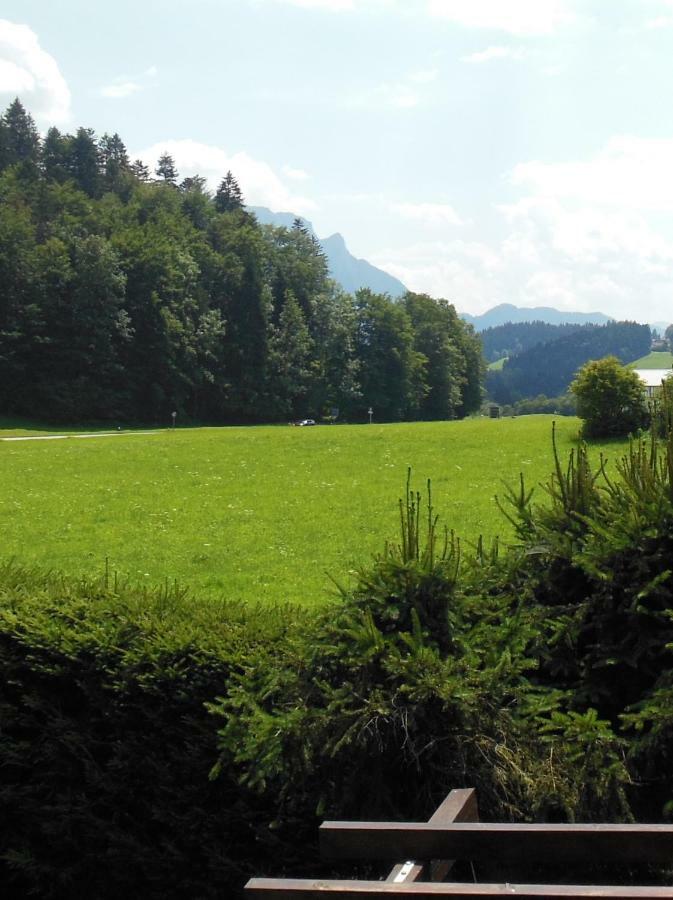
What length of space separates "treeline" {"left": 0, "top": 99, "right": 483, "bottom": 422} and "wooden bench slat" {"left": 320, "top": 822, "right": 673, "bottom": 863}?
2768 inches

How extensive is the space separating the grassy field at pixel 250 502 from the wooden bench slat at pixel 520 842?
6673mm

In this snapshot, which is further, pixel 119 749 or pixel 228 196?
pixel 228 196

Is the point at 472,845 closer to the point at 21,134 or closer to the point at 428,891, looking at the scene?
the point at 428,891

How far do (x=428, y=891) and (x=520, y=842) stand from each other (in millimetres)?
527

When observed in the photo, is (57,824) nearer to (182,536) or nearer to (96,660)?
(96,660)

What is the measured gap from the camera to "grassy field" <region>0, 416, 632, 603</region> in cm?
1134

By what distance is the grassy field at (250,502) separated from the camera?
11.3 m

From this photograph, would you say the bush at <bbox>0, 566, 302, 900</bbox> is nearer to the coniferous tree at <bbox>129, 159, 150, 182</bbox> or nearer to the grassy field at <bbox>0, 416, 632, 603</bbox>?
the grassy field at <bbox>0, 416, 632, 603</bbox>

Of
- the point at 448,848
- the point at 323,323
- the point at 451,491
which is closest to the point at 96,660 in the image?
the point at 448,848

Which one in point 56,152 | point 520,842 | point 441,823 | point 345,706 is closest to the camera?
point 520,842

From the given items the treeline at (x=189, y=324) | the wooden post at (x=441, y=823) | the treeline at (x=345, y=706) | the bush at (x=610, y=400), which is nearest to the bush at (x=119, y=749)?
the treeline at (x=345, y=706)

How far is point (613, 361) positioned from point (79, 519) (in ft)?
50.3

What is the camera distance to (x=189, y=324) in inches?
3110

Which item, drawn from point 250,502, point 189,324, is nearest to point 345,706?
point 250,502
